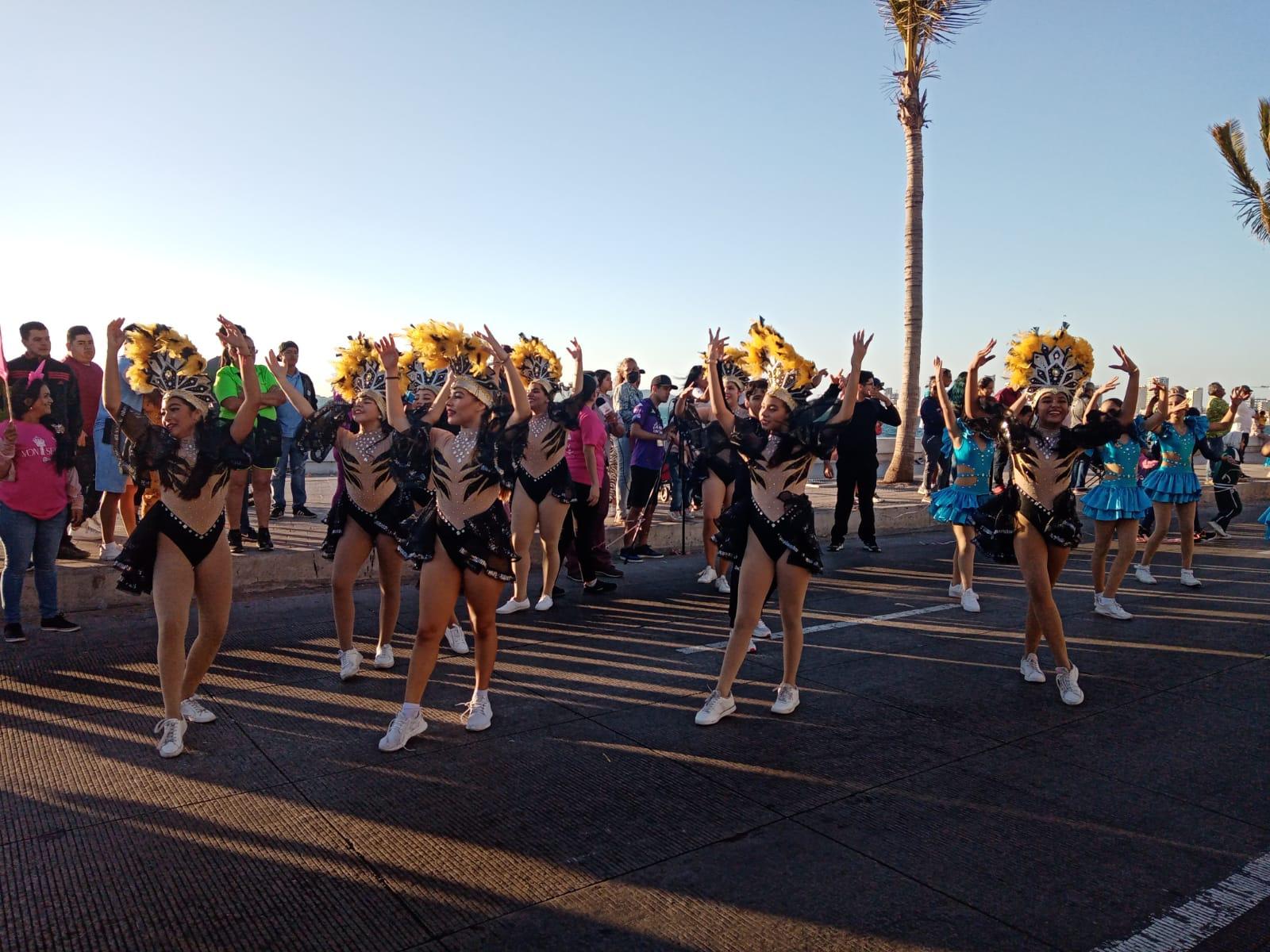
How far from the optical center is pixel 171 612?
4.91 meters

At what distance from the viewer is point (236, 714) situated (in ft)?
18.1

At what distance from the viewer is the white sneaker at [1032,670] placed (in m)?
6.46

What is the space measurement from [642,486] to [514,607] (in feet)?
10.7

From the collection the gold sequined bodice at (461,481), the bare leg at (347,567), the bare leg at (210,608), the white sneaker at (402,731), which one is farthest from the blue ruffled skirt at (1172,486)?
the bare leg at (210,608)

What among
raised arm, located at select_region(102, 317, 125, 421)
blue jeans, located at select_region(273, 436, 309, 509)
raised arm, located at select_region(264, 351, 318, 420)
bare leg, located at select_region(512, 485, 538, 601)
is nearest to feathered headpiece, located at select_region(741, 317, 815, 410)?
bare leg, located at select_region(512, 485, 538, 601)

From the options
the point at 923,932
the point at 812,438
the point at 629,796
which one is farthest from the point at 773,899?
the point at 812,438

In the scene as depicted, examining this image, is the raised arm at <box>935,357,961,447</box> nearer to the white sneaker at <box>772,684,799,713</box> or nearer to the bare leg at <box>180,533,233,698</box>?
the white sneaker at <box>772,684,799,713</box>

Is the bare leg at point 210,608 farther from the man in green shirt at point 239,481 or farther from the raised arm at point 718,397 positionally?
the man in green shirt at point 239,481

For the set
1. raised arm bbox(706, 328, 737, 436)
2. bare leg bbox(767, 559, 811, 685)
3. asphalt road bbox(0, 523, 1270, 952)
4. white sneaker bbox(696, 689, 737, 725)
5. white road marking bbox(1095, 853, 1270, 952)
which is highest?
raised arm bbox(706, 328, 737, 436)

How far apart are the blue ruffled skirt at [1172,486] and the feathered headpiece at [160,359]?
9.53 meters

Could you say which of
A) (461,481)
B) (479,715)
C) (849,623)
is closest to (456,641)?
(479,715)

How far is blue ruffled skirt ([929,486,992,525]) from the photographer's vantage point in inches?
354

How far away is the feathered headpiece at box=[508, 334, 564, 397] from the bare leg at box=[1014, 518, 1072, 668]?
413 centimetres

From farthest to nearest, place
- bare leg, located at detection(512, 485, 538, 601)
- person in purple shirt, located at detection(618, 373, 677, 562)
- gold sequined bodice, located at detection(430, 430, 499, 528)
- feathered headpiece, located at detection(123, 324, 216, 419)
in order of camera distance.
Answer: person in purple shirt, located at detection(618, 373, 677, 562) → bare leg, located at detection(512, 485, 538, 601) → feathered headpiece, located at detection(123, 324, 216, 419) → gold sequined bodice, located at detection(430, 430, 499, 528)
